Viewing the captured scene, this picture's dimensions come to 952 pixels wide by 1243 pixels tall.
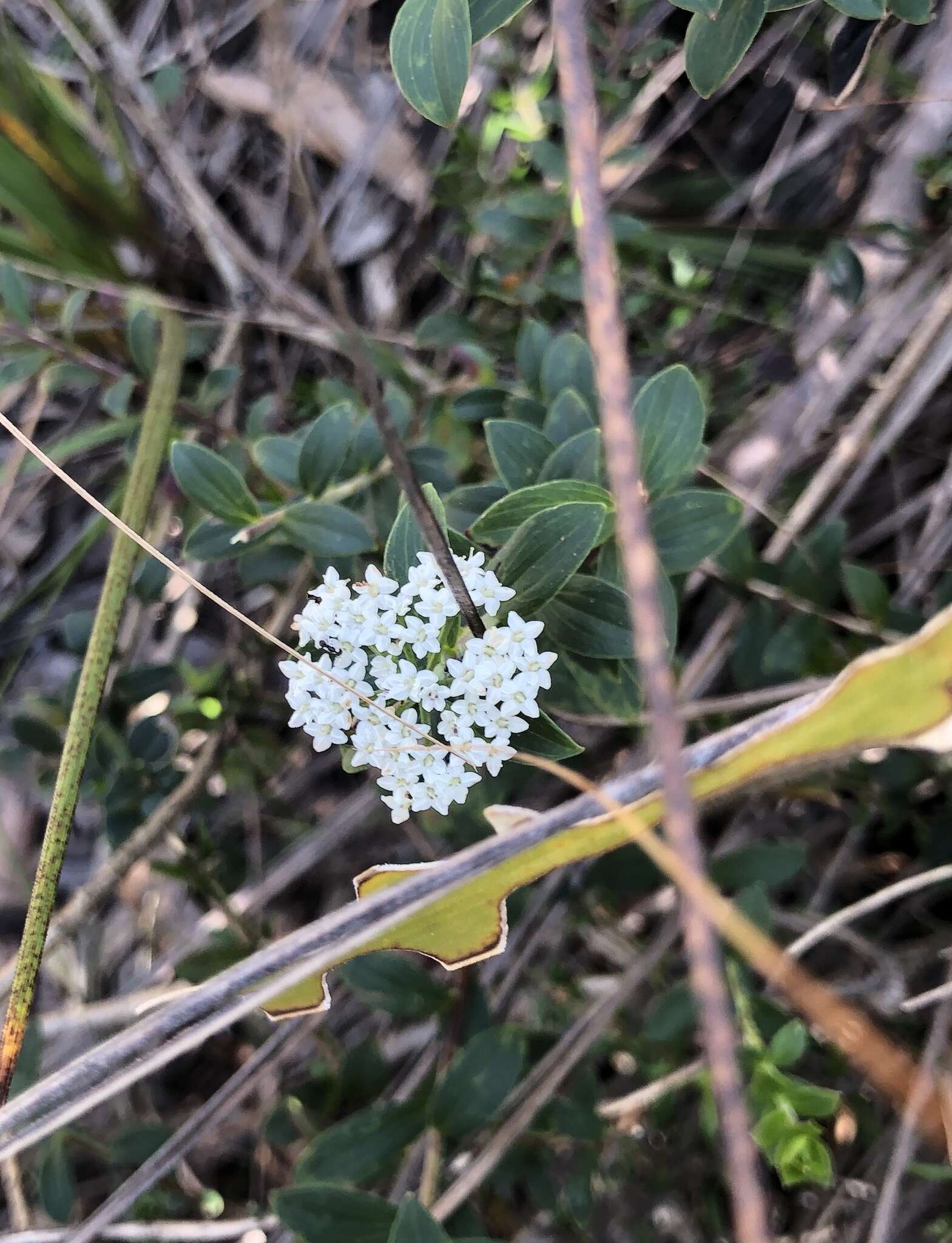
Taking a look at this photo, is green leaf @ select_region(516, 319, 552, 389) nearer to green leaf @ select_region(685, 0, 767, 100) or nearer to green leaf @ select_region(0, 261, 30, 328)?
green leaf @ select_region(685, 0, 767, 100)

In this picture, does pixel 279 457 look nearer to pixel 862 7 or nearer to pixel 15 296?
pixel 15 296

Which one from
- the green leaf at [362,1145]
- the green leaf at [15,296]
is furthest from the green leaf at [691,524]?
the green leaf at [15,296]

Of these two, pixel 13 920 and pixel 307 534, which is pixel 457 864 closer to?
pixel 307 534

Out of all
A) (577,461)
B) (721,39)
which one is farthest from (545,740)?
(721,39)

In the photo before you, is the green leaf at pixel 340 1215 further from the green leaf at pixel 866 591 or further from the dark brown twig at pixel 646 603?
the green leaf at pixel 866 591

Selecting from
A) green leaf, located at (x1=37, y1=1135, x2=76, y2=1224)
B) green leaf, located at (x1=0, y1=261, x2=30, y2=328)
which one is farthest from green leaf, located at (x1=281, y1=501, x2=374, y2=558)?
green leaf, located at (x1=37, y1=1135, x2=76, y2=1224)

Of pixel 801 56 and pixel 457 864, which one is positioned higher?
pixel 801 56

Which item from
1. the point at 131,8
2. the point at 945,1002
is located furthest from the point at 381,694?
the point at 131,8
